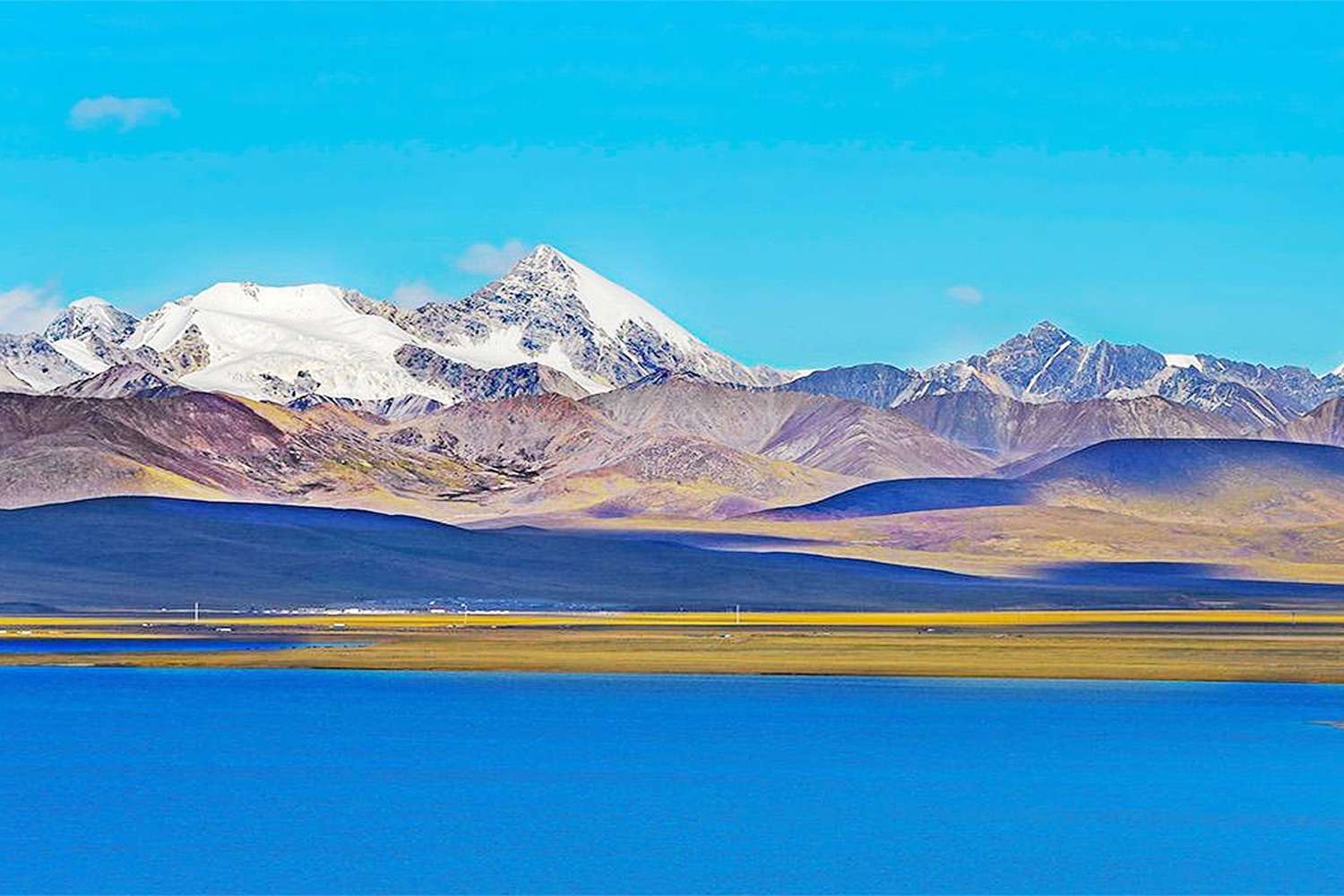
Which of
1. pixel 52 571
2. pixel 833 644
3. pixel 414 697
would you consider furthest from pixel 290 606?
pixel 414 697

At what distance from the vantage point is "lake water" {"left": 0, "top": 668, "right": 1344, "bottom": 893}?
139ft

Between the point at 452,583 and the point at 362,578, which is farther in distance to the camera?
the point at 452,583

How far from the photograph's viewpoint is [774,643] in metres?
105

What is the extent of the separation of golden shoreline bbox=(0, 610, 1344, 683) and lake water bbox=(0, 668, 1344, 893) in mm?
8584

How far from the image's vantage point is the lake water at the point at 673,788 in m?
42.5

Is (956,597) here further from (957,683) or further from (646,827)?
(646,827)

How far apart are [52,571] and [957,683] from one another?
11184cm

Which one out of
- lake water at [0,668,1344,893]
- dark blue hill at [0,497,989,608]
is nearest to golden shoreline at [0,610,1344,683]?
lake water at [0,668,1344,893]

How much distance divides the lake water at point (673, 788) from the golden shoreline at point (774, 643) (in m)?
8.58

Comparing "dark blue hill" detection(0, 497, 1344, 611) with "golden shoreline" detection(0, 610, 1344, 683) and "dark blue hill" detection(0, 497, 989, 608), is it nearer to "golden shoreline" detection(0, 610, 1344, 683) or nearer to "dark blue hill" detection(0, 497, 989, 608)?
"dark blue hill" detection(0, 497, 989, 608)

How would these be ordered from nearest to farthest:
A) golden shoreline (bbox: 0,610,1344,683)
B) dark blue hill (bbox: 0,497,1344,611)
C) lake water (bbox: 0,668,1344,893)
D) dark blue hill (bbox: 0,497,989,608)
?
lake water (bbox: 0,668,1344,893) < golden shoreline (bbox: 0,610,1344,683) < dark blue hill (bbox: 0,497,1344,611) < dark blue hill (bbox: 0,497,989,608)

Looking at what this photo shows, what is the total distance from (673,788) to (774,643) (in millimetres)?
51805

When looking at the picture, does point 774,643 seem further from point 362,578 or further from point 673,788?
point 362,578

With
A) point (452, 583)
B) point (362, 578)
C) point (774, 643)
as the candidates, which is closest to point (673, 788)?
point (774, 643)
